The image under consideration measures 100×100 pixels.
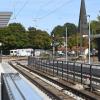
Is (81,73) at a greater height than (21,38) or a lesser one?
lesser

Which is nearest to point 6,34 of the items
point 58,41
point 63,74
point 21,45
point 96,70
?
point 21,45

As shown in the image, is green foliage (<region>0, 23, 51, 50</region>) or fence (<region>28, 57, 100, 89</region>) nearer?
fence (<region>28, 57, 100, 89</region>)

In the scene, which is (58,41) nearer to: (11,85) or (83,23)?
(83,23)

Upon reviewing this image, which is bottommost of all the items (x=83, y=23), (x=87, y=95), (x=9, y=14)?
(x=87, y=95)

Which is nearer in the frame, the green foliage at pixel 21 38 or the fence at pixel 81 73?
the fence at pixel 81 73

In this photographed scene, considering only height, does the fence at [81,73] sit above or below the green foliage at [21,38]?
below

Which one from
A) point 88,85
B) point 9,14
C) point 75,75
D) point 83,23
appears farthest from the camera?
point 83,23

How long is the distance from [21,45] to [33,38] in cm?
1053

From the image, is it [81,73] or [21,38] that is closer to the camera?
[81,73]

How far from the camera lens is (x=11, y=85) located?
7180 mm

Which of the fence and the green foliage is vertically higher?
the green foliage

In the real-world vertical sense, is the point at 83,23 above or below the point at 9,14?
above

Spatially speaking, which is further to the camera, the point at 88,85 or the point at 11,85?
the point at 88,85

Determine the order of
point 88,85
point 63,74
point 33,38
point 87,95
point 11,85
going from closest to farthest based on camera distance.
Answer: point 11,85, point 87,95, point 88,85, point 63,74, point 33,38
